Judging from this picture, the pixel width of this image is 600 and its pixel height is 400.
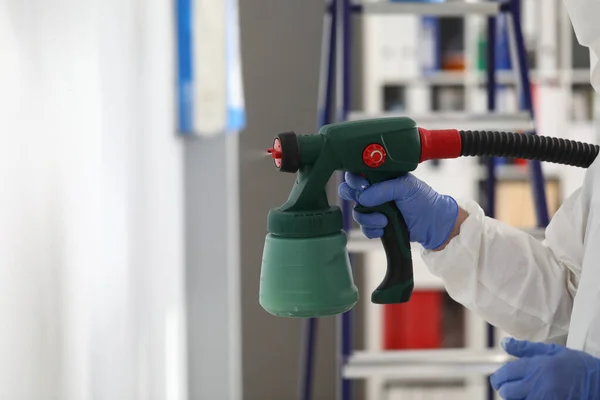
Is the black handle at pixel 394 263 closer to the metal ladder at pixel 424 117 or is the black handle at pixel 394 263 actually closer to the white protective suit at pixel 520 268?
the white protective suit at pixel 520 268

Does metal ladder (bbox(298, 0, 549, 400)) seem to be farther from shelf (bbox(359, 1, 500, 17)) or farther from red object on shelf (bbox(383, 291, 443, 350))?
red object on shelf (bbox(383, 291, 443, 350))

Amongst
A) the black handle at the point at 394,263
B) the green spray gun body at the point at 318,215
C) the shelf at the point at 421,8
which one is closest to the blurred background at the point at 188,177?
the green spray gun body at the point at 318,215

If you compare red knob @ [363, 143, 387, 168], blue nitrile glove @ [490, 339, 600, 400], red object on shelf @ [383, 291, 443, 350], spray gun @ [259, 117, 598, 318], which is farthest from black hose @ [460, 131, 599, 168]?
red object on shelf @ [383, 291, 443, 350]

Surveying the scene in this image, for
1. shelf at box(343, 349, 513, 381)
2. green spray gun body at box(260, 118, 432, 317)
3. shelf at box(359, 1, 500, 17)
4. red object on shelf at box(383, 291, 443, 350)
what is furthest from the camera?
red object on shelf at box(383, 291, 443, 350)

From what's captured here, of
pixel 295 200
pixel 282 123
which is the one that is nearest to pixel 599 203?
pixel 295 200

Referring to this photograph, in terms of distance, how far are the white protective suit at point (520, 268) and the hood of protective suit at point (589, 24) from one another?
0.01 meters

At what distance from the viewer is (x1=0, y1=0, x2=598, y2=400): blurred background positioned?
0.78 meters

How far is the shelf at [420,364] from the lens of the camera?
1264mm

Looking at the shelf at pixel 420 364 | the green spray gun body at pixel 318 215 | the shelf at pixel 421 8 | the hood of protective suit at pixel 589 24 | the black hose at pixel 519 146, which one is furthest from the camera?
the shelf at pixel 421 8

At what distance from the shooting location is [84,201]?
3.20 ft

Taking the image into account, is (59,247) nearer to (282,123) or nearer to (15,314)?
(15,314)

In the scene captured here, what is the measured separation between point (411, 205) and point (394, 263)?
9 cm

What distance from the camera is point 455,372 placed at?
49.5 inches

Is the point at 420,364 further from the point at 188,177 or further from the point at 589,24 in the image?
the point at 188,177
